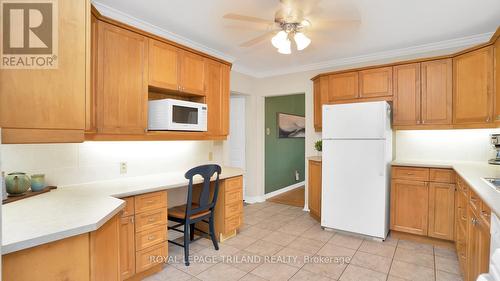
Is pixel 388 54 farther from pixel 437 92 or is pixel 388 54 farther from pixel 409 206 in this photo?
pixel 409 206

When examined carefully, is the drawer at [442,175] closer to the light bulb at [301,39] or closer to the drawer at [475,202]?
the drawer at [475,202]

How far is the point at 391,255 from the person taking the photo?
2752mm

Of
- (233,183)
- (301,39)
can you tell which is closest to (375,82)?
(301,39)

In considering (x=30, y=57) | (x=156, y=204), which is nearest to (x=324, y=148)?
(x=156, y=204)

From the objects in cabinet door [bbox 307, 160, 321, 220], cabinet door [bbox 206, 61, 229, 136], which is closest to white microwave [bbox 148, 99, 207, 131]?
cabinet door [bbox 206, 61, 229, 136]

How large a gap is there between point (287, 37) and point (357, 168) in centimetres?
181

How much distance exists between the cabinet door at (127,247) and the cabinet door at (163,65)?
1320mm

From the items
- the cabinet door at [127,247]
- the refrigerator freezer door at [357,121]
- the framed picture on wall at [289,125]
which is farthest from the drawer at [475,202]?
the framed picture on wall at [289,125]

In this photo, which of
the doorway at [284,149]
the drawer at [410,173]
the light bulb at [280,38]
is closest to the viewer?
the light bulb at [280,38]

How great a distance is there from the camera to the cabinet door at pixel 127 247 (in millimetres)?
2039

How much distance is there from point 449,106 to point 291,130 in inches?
129

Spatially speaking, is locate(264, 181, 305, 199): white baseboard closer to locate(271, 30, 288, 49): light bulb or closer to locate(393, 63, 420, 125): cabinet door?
locate(393, 63, 420, 125): cabinet door

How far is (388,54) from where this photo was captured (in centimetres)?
365

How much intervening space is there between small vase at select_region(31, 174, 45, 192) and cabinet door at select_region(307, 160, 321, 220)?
311 centimetres
